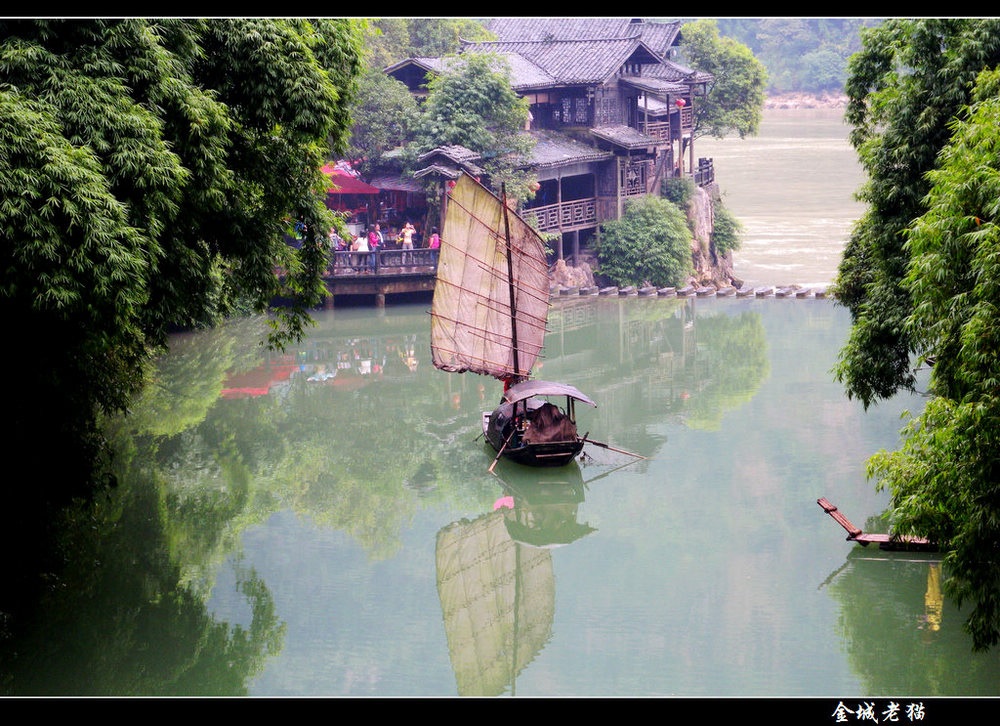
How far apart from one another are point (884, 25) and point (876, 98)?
73 cm

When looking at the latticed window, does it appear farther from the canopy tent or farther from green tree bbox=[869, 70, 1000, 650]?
green tree bbox=[869, 70, 1000, 650]

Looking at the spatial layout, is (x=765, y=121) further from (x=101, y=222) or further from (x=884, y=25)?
(x=101, y=222)

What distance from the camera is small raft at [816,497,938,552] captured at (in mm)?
9997

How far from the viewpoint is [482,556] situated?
11141 mm

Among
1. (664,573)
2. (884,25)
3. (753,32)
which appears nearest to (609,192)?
(884,25)

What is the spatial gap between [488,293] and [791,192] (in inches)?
1094

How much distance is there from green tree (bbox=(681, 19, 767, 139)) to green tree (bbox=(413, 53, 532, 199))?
8805 millimetres

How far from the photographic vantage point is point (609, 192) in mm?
26922

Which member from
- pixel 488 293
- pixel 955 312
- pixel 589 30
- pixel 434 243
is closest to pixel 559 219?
pixel 434 243

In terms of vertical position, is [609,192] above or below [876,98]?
below

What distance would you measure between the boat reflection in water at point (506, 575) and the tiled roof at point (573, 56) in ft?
48.8

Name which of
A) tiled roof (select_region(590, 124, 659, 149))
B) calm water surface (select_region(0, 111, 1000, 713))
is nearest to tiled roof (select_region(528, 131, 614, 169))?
tiled roof (select_region(590, 124, 659, 149))

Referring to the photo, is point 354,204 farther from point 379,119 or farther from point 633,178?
point 633,178

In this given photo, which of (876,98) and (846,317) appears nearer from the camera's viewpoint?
(876,98)
